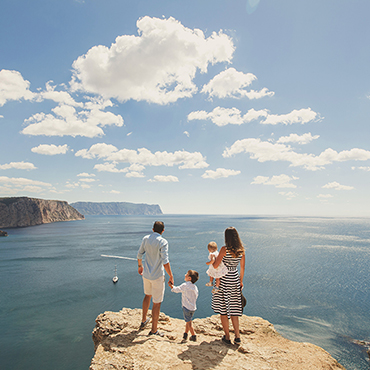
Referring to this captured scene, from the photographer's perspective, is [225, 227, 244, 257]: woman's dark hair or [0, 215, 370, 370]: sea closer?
[225, 227, 244, 257]: woman's dark hair

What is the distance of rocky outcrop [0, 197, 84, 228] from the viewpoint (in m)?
117

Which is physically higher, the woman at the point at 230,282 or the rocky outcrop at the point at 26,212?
the woman at the point at 230,282

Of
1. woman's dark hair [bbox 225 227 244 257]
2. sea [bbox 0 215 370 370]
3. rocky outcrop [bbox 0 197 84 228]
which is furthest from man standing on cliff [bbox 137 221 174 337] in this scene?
rocky outcrop [bbox 0 197 84 228]

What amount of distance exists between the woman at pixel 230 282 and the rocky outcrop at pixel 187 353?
620mm

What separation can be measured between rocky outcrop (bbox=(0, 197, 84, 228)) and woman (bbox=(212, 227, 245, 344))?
147286mm

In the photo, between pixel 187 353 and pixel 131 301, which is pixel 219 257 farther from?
pixel 131 301

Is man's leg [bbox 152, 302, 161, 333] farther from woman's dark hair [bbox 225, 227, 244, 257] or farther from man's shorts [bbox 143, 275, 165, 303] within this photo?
woman's dark hair [bbox 225, 227, 244, 257]

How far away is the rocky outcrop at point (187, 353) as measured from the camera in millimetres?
4605

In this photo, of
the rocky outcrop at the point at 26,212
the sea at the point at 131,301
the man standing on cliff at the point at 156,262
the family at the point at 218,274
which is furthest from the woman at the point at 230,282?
the rocky outcrop at the point at 26,212

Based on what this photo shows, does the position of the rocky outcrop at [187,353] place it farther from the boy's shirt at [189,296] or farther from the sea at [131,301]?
the sea at [131,301]

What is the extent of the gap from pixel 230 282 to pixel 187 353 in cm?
192

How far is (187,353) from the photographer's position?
501 cm

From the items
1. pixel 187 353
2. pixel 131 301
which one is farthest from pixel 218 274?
pixel 131 301

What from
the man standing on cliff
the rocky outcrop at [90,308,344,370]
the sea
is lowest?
the sea
